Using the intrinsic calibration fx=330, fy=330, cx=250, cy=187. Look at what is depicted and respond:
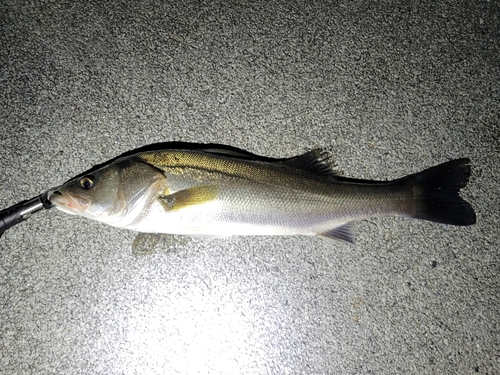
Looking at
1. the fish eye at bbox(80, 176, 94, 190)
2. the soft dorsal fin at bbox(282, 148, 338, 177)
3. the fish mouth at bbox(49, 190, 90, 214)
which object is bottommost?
the fish mouth at bbox(49, 190, 90, 214)

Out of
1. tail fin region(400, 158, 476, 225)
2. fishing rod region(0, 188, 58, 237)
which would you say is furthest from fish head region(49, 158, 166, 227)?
tail fin region(400, 158, 476, 225)

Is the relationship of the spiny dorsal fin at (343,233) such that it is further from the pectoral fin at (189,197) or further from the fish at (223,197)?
the pectoral fin at (189,197)

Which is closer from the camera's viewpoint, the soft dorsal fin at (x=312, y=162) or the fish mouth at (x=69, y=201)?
the fish mouth at (x=69, y=201)

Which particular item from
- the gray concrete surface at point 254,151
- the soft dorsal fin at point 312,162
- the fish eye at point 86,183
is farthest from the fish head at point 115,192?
the soft dorsal fin at point 312,162

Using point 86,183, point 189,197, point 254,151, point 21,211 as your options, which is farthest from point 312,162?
point 21,211

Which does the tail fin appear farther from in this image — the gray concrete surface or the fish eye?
the fish eye

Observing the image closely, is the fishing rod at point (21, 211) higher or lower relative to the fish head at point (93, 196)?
lower
